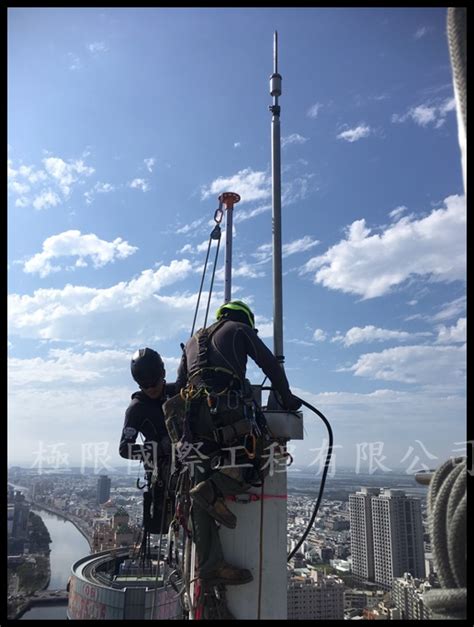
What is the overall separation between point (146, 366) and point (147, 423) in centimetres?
79

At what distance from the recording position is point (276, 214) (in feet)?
19.9

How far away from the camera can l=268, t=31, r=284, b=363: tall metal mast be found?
5461 mm

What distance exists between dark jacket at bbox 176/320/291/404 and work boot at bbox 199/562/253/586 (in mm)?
1520

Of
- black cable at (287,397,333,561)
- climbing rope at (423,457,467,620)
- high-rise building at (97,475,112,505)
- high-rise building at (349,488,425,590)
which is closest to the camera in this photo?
climbing rope at (423,457,467,620)

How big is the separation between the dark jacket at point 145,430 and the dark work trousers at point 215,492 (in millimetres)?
1801

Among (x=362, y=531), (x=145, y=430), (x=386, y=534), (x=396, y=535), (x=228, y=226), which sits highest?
(x=228, y=226)

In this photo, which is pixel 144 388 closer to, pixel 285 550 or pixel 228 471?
pixel 228 471

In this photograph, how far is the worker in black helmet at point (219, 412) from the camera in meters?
4.46

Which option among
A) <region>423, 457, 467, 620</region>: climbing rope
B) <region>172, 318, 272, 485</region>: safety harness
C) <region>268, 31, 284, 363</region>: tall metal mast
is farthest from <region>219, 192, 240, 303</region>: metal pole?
<region>423, 457, 467, 620</region>: climbing rope

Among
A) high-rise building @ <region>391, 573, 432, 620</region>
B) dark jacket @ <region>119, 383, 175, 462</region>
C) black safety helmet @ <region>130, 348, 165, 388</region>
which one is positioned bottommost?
high-rise building @ <region>391, 573, 432, 620</region>

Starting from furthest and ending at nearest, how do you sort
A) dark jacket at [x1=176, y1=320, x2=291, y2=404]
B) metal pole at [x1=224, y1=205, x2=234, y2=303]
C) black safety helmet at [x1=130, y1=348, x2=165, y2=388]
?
metal pole at [x1=224, y1=205, x2=234, y2=303], black safety helmet at [x1=130, y1=348, x2=165, y2=388], dark jacket at [x1=176, y1=320, x2=291, y2=404]

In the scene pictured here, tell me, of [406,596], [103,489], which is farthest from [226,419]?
[103,489]

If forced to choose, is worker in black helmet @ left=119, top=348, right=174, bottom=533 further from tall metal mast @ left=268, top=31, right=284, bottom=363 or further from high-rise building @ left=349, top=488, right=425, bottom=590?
high-rise building @ left=349, top=488, right=425, bottom=590

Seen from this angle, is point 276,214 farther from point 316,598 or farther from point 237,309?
point 316,598
